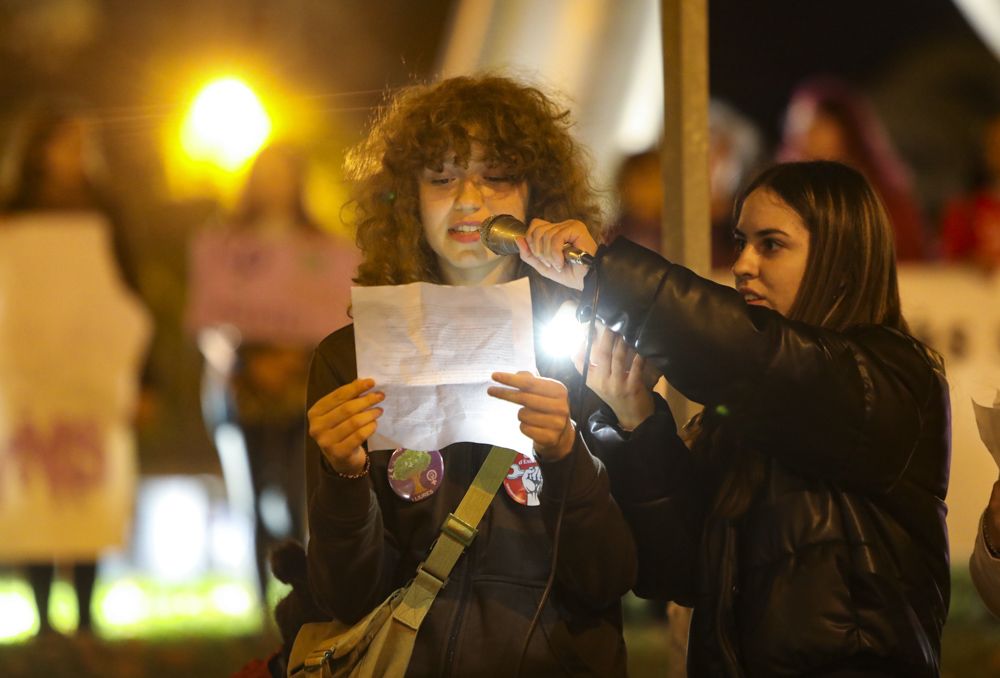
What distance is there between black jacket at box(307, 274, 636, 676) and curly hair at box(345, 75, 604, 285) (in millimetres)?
504

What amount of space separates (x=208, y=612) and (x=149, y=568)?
1451mm

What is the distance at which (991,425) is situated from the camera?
8.92ft

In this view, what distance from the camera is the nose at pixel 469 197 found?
283 centimetres

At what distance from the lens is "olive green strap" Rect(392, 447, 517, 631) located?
259 centimetres

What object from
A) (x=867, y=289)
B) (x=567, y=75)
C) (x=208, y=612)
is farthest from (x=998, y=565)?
(x=208, y=612)

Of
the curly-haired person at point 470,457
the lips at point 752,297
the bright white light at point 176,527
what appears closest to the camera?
the curly-haired person at point 470,457

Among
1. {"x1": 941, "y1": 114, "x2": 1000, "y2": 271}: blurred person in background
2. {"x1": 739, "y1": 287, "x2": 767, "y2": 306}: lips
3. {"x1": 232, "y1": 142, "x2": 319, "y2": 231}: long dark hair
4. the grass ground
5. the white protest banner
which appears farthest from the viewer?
the white protest banner

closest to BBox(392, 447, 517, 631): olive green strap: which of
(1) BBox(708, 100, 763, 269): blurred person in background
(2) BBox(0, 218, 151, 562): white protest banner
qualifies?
(1) BBox(708, 100, 763, 269): blurred person in background

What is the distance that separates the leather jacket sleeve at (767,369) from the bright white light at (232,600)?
13.6ft

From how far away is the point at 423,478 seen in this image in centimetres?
274

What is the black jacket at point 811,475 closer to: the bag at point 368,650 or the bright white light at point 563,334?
the bright white light at point 563,334

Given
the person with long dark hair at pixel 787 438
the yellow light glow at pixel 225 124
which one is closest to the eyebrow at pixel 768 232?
the person with long dark hair at pixel 787 438

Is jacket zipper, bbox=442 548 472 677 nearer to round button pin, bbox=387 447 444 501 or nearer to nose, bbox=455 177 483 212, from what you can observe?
round button pin, bbox=387 447 444 501

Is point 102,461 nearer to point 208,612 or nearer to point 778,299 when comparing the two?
point 208,612
